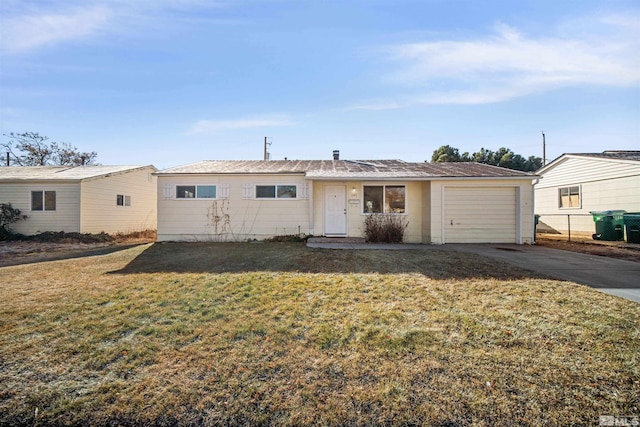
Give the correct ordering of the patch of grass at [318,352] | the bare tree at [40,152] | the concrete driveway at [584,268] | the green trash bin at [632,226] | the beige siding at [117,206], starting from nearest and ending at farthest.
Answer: the patch of grass at [318,352]
the concrete driveway at [584,268]
the green trash bin at [632,226]
the beige siding at [117,206]
the bare tree at [40,152]

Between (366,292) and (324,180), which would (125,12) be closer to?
(324,180)

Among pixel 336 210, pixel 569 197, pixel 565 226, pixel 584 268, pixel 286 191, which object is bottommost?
pixel 584 268

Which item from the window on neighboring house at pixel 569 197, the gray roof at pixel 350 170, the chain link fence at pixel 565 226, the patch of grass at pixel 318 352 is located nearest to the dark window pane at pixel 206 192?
the gray roof at pixel 350 170

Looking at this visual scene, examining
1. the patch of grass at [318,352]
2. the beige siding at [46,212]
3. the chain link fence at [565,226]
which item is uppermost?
the beige siding at [46,212]

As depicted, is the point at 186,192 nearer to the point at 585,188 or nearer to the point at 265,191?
the point at 265,191

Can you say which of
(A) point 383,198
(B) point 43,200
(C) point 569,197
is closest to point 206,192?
(A) point 383,198

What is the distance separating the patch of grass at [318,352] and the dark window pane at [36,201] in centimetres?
1159

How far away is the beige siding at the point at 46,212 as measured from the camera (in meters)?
13.6

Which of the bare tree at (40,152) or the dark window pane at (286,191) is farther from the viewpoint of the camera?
the bare tree at (40,152)

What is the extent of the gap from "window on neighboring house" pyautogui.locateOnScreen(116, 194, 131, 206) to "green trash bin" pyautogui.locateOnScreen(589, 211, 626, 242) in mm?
23871

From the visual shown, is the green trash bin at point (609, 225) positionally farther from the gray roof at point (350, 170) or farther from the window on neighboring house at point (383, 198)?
the window on neighboring house at point (383, 198)

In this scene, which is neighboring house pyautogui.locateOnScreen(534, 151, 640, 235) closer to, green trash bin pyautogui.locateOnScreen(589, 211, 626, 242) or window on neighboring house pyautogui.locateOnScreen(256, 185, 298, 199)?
green trash bin pyautogui.locateOnScreen(589, 211, 626, 242)

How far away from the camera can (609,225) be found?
39.3 ft

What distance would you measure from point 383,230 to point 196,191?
791 centimetres
